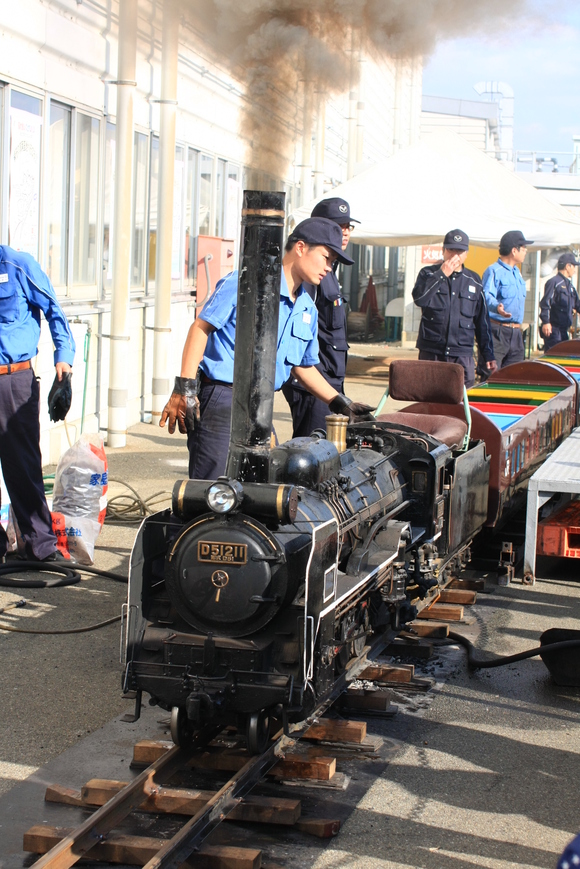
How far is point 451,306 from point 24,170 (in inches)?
148

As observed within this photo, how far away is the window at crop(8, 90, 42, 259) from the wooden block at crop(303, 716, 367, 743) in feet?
18.1

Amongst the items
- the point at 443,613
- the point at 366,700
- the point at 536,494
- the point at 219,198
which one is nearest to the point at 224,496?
the point at 366,700

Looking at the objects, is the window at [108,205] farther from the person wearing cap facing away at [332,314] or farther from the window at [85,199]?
the person wearing cap facing away at [332,314]

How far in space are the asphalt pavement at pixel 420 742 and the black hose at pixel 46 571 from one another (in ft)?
0.19

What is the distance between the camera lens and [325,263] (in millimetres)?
5020

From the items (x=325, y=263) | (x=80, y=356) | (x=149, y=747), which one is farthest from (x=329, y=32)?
(x=80, y=356)

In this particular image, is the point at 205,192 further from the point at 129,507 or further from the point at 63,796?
the point at 63,796

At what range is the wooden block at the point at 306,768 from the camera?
3.97m

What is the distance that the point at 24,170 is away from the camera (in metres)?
8.82

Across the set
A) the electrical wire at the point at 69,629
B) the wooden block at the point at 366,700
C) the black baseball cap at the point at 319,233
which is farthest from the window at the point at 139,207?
the wooden block at the point at 366,700

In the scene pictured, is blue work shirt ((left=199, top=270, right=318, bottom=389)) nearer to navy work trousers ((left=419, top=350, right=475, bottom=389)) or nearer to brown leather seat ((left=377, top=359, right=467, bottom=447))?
brown leather seat ((left=377, top=359, right=467, bottom=447))

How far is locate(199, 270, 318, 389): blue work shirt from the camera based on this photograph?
496 centimetres

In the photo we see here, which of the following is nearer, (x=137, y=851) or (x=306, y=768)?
(x=137, y=851)

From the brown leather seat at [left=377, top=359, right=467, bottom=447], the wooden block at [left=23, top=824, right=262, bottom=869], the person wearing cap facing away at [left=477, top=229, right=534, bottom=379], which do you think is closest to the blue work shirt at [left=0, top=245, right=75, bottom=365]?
the brown leather seat at [left=377, top=359, right=467, bottom=447]
